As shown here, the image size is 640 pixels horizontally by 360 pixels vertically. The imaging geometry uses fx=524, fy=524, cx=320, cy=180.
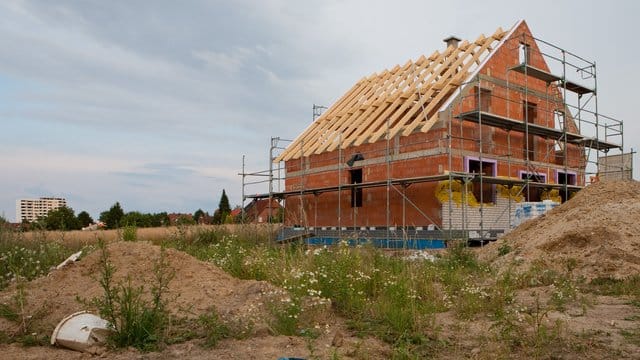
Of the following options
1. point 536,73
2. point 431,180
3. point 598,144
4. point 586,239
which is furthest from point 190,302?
point 598,144

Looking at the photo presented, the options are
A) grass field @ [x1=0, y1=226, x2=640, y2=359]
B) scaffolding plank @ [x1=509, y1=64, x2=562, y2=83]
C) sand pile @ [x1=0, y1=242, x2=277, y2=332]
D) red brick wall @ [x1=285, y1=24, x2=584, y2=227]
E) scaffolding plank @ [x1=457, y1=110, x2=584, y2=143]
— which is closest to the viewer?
grass field @ [x1=0, y1=226, x2=640, y2=359]

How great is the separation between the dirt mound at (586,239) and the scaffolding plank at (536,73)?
17.4 feet

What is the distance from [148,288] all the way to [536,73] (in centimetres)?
1565

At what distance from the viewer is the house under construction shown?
15.2 meters

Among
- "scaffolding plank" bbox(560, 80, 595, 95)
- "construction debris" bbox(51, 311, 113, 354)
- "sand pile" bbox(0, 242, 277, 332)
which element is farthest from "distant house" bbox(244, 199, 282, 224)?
"construction debris" bbox(51, 311, 113, 354)

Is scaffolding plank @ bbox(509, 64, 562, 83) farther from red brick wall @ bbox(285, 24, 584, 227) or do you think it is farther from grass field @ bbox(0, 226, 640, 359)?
grass field @ bbox(0, 226, 640, 359)

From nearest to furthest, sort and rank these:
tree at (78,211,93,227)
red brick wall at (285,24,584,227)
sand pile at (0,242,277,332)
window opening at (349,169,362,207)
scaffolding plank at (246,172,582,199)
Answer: sand pile at (0,242,277,332), scaffolding plank at (246,172,582,199), red brick wall at (285,24,584,227), window opening at (349,169,362,207), tree at (78,211,93,227)

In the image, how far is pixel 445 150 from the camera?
14977 millimetres

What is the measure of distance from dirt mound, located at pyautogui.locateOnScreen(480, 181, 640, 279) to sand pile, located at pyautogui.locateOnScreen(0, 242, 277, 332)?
511 centimetres

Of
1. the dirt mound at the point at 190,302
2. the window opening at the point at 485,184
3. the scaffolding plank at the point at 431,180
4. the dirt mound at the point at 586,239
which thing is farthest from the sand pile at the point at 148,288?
the window opening at the point at 485,184

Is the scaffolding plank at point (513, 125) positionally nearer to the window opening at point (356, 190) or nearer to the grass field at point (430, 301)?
the window opening at point (356, 190)

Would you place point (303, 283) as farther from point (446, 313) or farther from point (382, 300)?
point (446, 313)

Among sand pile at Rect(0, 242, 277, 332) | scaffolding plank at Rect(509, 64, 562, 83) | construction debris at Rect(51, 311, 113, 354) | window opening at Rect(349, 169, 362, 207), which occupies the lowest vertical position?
construction debris at Rect(51, 311, 113, 354)

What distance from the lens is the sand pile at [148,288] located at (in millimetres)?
5090
